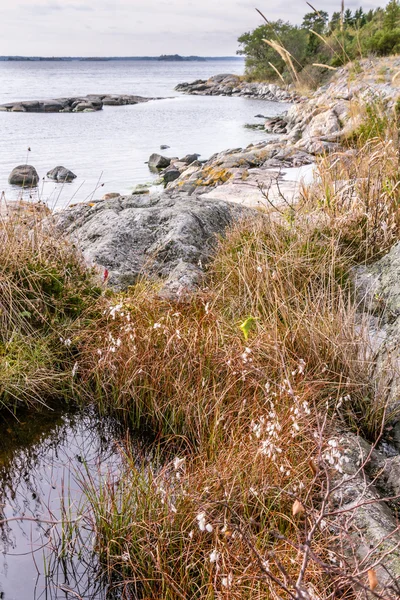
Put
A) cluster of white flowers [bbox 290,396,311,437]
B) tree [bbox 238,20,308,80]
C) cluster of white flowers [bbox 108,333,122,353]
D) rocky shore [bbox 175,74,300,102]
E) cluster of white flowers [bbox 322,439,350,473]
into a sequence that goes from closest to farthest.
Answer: cluster of white flowers [bbox 322,439,350,473], cluster of white flowers [bbox 290,396,311,437], cluster of white flowers [bbox 108,333,122,353], rocky shore [bbox 175,74,300,102], tree [bbox 238,20,308,80]

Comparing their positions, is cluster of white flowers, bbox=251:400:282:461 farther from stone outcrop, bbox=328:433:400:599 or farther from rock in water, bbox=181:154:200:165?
rock in water, bbox=181:154:200:165

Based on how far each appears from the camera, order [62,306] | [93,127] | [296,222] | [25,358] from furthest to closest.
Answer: [93,127], [296,222], [62,306], [25,358]

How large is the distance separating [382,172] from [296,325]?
2.06m

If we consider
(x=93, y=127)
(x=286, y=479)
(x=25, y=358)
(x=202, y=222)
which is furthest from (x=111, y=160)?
(x=286, y=479)

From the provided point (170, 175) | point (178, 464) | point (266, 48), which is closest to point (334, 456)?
point (178, 464)

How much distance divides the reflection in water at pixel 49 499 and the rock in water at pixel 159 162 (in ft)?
48.6

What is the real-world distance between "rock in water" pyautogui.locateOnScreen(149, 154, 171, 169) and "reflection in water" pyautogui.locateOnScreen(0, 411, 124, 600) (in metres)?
14.8

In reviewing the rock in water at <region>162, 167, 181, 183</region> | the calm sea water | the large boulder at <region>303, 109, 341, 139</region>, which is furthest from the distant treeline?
the rock in water at <region>162, 167, 181, 183</region>

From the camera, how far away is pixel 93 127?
92.2 feet

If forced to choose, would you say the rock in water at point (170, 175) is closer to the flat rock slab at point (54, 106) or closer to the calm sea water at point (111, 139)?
the calm sea water at point (111, 139)

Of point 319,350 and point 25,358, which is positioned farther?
point 25,358

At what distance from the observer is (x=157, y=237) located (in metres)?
5.10

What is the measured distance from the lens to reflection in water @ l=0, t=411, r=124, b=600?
7.66 feet

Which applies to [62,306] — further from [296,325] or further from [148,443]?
[296,325]
